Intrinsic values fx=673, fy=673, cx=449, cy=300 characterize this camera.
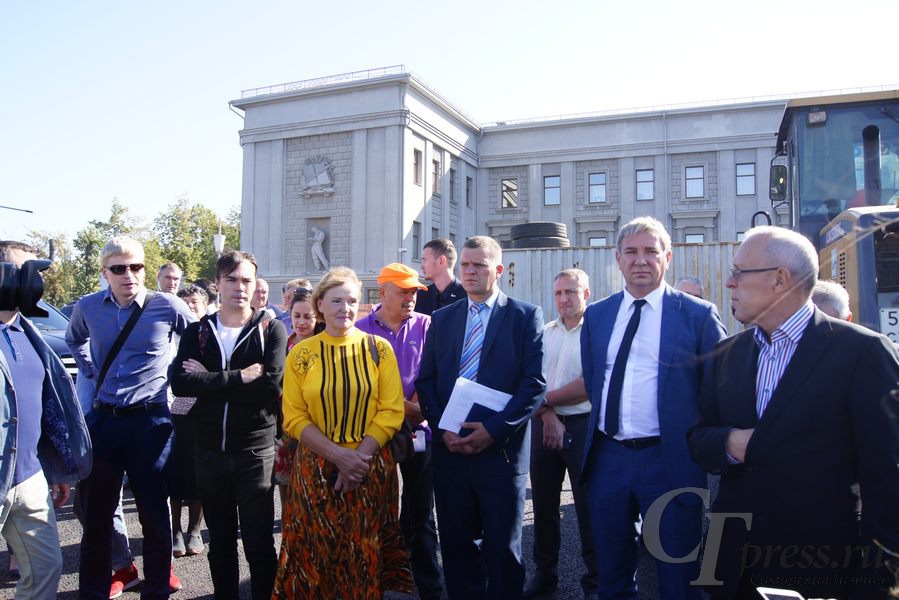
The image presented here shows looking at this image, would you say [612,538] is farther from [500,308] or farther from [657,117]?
[657,117]

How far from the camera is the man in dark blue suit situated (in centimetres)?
382

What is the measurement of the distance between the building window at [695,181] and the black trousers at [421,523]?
37.7 m

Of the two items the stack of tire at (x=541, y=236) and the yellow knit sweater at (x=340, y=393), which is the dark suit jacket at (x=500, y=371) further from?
the stack of tire at (x=541, y=236)

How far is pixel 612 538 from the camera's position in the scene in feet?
11.3

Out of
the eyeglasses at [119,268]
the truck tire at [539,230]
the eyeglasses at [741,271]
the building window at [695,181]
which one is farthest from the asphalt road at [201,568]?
the building window at [695,181]

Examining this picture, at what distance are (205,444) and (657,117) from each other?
1540 inches

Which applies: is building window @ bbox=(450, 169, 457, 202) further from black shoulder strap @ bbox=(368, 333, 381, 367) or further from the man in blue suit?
the man in blue suit

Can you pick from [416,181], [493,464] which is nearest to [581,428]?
[493,464]

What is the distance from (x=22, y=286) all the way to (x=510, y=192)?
40085 millimetres

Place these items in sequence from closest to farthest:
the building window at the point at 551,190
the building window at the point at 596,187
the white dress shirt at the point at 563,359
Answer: the white dress shirt at the point at 563,359
the building window at the point at 596,187
the building window at the point at 551,190

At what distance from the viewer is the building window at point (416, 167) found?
36812 millimetres

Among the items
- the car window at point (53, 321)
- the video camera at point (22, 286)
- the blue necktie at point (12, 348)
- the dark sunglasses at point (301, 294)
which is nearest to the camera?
the video camera at point (22, 286)

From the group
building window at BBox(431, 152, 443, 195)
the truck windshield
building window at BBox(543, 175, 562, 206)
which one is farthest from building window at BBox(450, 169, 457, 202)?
the truck windshield

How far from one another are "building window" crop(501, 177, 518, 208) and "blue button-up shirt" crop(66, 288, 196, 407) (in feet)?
126
